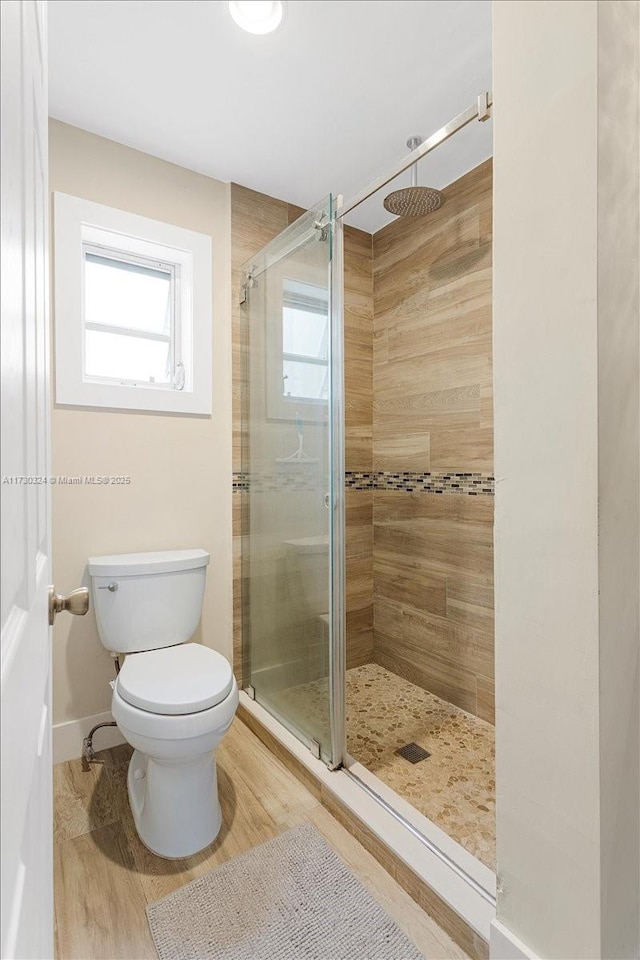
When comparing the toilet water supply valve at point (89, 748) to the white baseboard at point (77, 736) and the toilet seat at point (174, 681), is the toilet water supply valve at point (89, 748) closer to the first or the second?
the white baseboard at point (77, 736)

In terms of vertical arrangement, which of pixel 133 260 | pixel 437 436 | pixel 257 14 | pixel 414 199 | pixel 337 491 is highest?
pixel 257 14

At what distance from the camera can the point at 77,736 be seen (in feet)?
6.02

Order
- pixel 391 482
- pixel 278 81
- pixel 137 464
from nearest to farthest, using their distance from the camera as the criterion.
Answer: pixel 278 81
pixel 137 464
pixel 391 482

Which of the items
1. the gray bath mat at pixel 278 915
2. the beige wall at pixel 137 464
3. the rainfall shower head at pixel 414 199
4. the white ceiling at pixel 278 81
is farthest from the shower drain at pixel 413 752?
the white ceiling at pixel 278 81

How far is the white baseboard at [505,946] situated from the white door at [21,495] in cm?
84

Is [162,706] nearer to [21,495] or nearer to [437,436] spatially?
[21,495]

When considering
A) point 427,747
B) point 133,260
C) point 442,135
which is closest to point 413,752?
point 427,747

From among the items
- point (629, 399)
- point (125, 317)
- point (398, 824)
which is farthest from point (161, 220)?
point (398, 824)

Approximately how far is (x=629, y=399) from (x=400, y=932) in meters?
1.29

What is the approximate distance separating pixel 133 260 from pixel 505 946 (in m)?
2.45

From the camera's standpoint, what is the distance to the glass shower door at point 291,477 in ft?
5.57

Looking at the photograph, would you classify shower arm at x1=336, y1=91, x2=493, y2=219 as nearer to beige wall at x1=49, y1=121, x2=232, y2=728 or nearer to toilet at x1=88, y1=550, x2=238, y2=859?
beige wall at x1=49, y1=121, x2=232, y2=728

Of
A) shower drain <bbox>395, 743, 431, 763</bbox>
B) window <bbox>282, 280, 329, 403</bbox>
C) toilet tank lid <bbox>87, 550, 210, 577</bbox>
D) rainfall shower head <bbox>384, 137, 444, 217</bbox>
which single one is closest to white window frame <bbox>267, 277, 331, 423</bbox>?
window <bbox>282, 280, 329, 403</bbox>

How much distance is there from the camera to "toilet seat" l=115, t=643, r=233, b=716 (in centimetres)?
134
